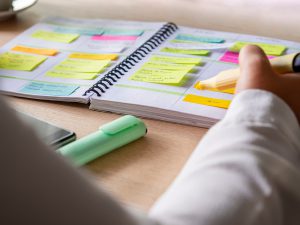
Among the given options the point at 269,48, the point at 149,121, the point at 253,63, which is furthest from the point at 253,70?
the point at 269,48

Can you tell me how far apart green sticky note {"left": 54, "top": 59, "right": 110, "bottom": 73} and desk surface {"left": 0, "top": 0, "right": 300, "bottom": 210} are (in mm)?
103

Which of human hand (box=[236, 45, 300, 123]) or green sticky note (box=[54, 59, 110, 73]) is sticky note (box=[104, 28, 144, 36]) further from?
human hand (box=[236, 45, 300, 123])

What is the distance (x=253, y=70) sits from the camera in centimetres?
66

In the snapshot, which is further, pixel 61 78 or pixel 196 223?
pixel 61 78

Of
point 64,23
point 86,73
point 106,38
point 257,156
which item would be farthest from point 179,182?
point 64,23

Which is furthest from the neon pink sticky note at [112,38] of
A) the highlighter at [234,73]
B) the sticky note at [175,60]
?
the highlighter at [234,73]

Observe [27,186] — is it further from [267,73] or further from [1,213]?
[267,73]

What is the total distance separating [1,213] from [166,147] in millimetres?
354

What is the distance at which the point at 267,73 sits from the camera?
644 mm

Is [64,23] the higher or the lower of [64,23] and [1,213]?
the lower

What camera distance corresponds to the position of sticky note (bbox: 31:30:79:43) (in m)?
1.02

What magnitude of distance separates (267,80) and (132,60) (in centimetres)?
31

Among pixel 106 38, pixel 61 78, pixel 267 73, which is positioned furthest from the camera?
pixel 106 38

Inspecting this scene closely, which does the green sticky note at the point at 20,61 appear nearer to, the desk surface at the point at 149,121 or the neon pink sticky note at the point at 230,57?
the desk surface at the point at 149,121
